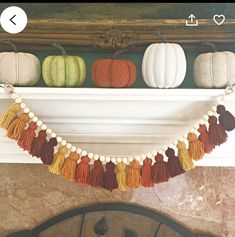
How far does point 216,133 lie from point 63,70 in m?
0.40

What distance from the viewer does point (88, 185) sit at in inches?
49.4

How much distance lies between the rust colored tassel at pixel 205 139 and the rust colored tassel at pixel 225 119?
4 centimetres

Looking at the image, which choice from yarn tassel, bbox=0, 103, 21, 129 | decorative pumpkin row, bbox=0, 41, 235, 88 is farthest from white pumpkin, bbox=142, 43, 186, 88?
yarn tassel, bbox=0, 103, 21, 129

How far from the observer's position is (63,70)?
3.64ft

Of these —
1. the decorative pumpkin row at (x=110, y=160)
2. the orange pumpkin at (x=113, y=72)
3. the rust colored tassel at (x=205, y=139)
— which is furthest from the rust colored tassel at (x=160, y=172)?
the orange pumpkin at (x=113, y=72)

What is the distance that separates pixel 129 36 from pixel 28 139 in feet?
1.19

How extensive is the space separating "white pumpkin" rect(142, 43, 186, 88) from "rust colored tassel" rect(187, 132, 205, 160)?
14cm

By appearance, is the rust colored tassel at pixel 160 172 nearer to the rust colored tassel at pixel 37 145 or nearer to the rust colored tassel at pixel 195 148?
the rust colored tassel at pixel 195 148

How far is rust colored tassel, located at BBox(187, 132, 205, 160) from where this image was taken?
1.14 meters

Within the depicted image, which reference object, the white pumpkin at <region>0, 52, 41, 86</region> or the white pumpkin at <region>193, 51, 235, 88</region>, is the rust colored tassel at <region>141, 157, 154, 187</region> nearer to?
the white pumpkin at <region>193, 51, 235, 88</region>

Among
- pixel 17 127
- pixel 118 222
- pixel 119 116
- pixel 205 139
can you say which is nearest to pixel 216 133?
pixel 205 139

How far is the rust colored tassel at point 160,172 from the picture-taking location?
115cm

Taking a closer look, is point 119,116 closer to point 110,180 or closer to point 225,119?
point 110,180

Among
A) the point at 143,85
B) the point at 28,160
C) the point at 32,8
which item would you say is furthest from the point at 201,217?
the point at 32,8
